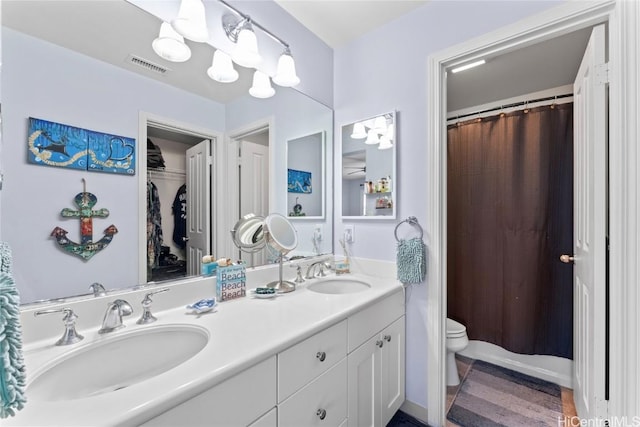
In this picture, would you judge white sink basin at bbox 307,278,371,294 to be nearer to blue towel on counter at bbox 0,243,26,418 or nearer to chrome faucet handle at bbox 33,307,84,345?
chrome faucet handle at bbox 33,307,84,345

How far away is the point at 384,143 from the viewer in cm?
169

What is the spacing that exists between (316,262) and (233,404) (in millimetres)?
1060

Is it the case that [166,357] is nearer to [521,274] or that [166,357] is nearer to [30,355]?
[30,355]

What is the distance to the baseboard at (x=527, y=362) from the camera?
6.29 feet

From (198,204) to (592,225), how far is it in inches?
69.0

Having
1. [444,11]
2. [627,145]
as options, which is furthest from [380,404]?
[444,11]

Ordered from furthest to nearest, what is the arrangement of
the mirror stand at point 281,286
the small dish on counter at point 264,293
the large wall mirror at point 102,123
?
the mirror stand at point 281,286, the small dish on counter at point 264,293, the large wall mirror at point 102,123

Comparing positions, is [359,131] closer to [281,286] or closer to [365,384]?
[281,286]

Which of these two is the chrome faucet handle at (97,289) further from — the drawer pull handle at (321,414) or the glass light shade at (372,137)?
the glass light shade at (372,137)

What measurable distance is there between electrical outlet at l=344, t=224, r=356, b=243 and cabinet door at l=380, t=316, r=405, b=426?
0.58 m

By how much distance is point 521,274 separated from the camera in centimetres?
208

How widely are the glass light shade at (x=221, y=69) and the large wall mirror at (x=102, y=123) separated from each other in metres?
0.03

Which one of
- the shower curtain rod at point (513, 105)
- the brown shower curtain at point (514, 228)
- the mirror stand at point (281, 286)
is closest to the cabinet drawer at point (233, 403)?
the mirror stand at point (281, 286)

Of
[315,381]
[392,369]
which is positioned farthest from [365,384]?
[315,381]
